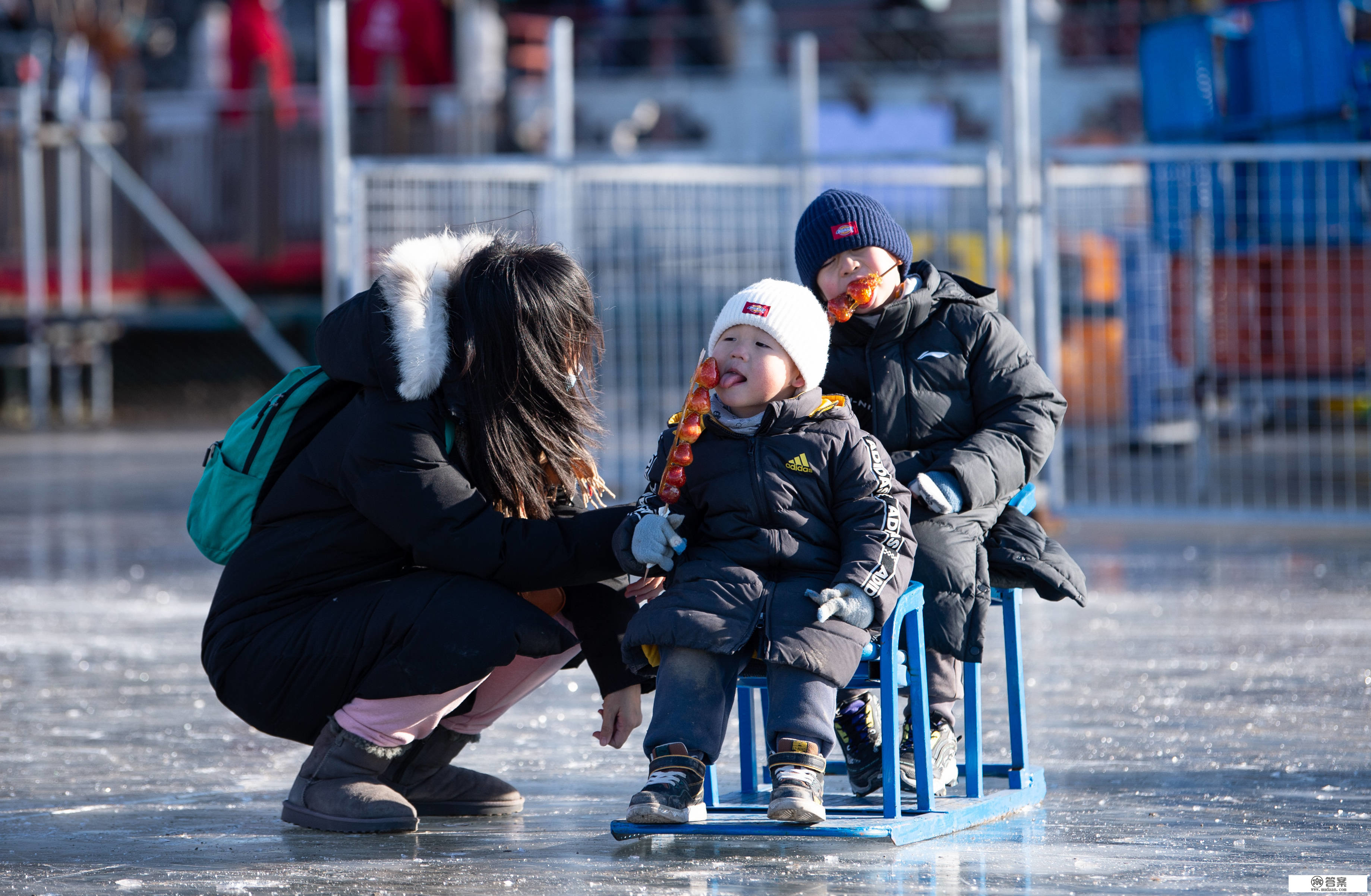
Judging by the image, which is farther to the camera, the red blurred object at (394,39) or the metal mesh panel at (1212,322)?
the red blurred object at (394,39)

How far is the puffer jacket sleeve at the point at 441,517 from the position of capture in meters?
3.72

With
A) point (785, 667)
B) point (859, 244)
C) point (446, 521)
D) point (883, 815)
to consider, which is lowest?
point (883, 815)

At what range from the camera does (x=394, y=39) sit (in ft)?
52.1

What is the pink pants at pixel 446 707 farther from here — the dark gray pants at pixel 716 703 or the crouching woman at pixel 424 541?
the dark gray pants at pixel 716 703

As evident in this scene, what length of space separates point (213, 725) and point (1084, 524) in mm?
5603

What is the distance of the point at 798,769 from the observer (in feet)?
11.4

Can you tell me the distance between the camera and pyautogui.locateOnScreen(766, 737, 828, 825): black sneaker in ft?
11.3

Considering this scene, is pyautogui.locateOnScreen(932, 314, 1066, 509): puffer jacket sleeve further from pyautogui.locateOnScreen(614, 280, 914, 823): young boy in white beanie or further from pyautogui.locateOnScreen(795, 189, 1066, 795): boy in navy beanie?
pyautogui.locateOnScreen(614, 280, 914, 823): young boy in white beanie

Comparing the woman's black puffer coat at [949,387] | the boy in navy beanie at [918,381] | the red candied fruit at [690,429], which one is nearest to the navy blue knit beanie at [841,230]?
the boy in navy beanie at [918,381]

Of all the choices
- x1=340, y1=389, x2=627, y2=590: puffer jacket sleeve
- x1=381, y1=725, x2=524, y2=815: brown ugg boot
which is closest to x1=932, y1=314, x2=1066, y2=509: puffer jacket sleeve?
x1=340, y1=389, x2=627, y2=590: puffer jacket sleeve

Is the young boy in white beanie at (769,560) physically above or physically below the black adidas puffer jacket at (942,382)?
below

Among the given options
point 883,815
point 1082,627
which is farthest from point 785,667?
point 1082,627

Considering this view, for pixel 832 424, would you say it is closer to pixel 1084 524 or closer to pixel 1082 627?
pixel 1082 627

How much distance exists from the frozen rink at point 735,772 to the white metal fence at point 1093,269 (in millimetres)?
1766
